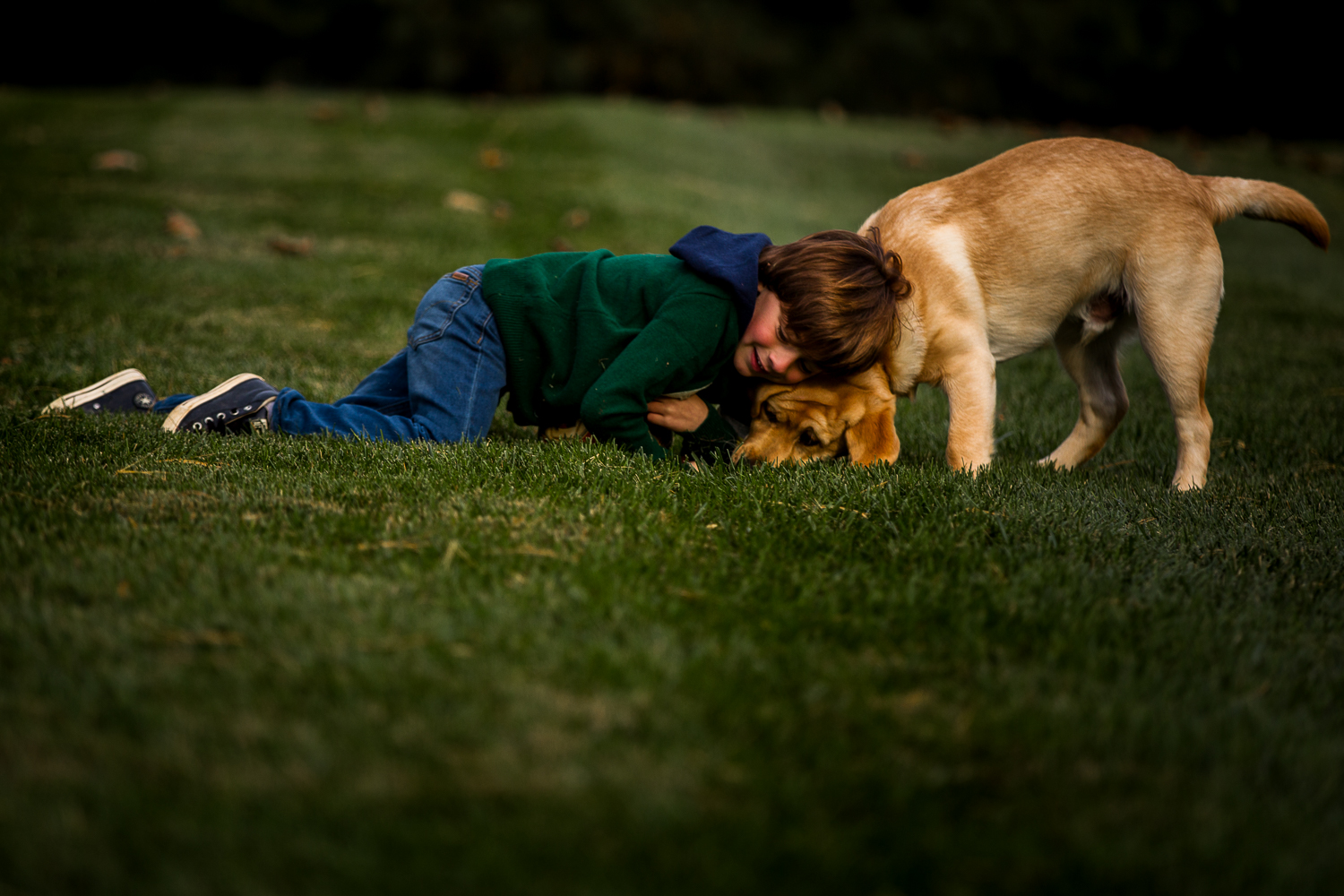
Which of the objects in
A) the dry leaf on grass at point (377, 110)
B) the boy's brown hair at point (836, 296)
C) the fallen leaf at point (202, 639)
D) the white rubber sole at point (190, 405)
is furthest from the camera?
the dry leaf on grass at point (377, 110)

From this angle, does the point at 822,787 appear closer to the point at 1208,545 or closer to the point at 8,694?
the point at 8,694

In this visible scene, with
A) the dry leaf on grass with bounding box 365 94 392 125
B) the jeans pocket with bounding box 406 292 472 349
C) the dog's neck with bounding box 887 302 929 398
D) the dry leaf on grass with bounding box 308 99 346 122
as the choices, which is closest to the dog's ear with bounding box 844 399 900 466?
the dog's neck with bounding box 887 302 929 398

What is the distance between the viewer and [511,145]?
12320mm

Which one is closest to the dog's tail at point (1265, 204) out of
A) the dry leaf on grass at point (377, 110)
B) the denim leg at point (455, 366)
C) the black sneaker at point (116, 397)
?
the denim leg at point (455, 366)

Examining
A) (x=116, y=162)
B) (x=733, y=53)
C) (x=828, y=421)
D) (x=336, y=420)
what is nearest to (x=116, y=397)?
(x=336, y=420)

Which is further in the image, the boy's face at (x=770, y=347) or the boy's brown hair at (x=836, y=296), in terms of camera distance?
the boy's face at (x=770, y=347)

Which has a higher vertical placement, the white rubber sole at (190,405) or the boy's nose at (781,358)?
the boy's nose at (781,358)

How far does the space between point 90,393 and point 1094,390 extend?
4.21 m

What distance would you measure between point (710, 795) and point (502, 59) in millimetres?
23976

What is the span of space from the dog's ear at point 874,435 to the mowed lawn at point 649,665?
0.52 feet

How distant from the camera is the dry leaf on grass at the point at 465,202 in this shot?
902cm

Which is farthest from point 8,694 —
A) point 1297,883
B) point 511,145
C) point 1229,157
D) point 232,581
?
point 1229,157

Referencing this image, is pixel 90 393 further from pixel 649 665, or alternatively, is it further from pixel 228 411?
pixel 649 665

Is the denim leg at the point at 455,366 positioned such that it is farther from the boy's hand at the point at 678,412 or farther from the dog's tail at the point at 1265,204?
the dog's tail at the point at 1265,204
